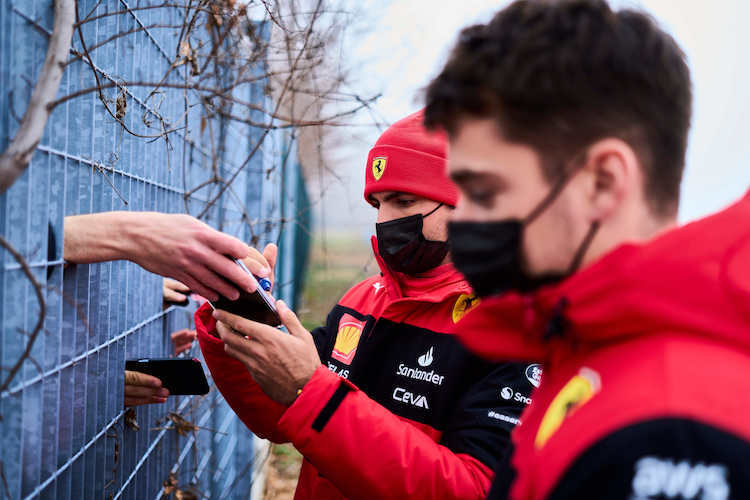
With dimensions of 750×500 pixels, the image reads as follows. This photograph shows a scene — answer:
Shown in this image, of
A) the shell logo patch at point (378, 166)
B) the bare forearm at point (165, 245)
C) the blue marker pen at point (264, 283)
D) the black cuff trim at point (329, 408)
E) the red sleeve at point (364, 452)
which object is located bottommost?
the red sleeve at point (364, 452)

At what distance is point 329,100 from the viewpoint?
146 inches

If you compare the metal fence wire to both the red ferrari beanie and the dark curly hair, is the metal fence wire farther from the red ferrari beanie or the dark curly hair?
the dark curly hair

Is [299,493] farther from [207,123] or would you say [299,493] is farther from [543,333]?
[207,123]

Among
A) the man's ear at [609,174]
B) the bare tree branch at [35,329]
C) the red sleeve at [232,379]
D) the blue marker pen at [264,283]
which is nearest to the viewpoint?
the man's ear at [609,174]

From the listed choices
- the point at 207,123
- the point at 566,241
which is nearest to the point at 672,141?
the point at 566,241

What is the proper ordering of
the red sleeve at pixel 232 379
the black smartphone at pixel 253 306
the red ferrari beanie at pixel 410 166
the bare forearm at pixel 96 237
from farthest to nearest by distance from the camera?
the red ferrari beanie at pixel 410 166 → the red sleeve at pixel 232 379 → the black smartphone at pixel 253 306 → the bare forearm at pixel 96 237

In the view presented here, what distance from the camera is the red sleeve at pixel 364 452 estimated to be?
1.84 meters

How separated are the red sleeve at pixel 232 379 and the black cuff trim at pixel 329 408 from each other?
59cm

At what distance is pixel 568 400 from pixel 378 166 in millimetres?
1612

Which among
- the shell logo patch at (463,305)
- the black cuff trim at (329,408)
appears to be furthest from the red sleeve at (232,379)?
the shell logo patch at (463,305)

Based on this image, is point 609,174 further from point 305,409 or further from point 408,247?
point 408,247

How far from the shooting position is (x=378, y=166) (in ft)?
8.39

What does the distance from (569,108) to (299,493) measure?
1.83 meters

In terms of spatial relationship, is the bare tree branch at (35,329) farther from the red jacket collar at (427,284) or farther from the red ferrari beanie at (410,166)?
the red ferrari beanie at (410,166)
